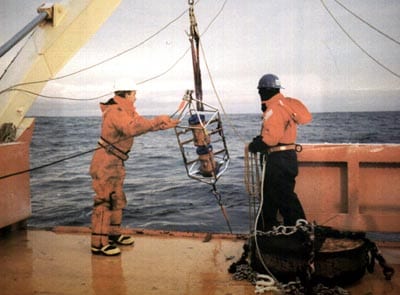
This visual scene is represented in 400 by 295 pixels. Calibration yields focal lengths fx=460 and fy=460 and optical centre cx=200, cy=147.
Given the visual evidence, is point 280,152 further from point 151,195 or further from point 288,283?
point 151,195

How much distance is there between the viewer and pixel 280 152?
3877 mm

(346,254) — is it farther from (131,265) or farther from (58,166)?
(58,166)

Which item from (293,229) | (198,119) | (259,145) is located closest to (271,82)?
(259,145)

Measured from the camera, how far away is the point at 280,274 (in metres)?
3.41

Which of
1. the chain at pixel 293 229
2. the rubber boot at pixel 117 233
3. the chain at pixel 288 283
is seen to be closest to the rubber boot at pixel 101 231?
the rubber boot at pixel 117 233

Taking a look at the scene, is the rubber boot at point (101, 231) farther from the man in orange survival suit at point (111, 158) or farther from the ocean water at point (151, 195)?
the ocean water at point (151, 195)

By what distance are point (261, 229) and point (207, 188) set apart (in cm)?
1195

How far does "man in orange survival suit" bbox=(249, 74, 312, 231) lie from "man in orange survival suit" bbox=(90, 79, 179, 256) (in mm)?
1119

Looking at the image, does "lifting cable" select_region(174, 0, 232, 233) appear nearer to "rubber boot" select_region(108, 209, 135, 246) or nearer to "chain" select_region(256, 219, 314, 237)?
"chain" select_region(256, 219, 314, 237)

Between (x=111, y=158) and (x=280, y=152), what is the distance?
151cm

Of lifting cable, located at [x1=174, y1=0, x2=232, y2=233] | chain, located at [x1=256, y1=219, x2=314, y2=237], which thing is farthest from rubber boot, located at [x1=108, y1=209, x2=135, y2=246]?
chain, located at [x1=256, y1=219, x2=314, y2=237]

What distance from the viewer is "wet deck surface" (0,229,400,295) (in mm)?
3387

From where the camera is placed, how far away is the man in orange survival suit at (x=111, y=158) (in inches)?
162

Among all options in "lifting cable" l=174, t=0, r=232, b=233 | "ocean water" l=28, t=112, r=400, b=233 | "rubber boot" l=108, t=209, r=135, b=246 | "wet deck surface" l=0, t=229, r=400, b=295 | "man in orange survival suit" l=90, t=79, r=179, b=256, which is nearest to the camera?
"wet deck surface" l=0, t=229, r=400, b=295
